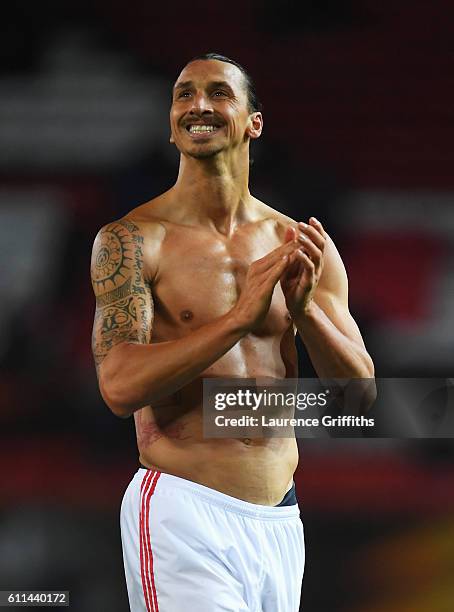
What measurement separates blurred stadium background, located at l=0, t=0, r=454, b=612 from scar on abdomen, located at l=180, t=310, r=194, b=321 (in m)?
0.68

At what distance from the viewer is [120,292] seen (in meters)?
1.76

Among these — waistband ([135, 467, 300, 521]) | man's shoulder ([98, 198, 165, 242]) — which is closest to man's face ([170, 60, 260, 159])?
man's shoulder ([98, 198, 165, 242])

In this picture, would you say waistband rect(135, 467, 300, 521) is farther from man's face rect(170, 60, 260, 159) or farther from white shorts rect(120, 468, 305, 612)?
man's face rect(170, 60, 260, 159)

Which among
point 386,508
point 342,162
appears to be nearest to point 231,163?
point 342,162

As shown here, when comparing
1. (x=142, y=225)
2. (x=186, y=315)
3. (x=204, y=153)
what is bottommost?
(x=186, y=315)

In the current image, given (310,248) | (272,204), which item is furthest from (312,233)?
(272,204)

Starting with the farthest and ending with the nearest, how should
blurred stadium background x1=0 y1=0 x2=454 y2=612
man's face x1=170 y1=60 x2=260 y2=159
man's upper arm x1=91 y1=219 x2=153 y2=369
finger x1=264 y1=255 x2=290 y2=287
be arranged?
blurred stadium background x1=0 y1=0 x2=454 y2=612 → man's face x1=170 y1=60 x2=260 y2=159 → man's upper arm x1=91 y1=219 x2=153 y2=369 → finger x1=264 y1=255 x2=290 y2=287

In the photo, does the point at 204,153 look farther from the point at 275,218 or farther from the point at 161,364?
the point at 161,364

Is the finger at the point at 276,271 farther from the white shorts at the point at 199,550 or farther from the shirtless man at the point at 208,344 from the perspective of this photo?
the white shorts at the point at 199,550

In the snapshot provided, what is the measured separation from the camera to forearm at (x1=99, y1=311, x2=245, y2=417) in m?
1.64

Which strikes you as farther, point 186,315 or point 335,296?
point 335,296

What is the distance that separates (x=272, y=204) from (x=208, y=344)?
2.86 ft

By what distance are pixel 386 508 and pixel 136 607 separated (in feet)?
2.68

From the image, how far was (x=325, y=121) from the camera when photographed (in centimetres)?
248
